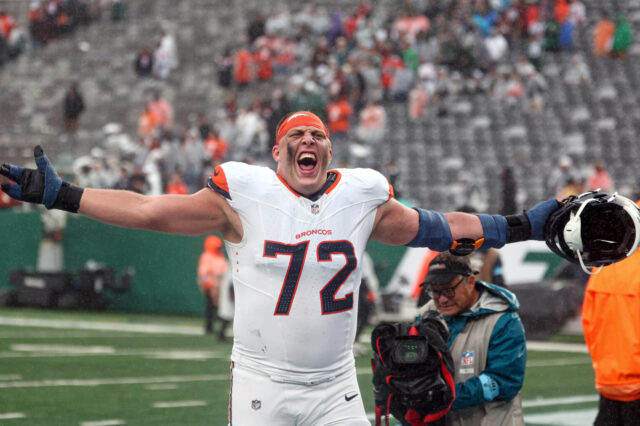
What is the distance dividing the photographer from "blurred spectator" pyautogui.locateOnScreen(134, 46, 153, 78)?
23.1 m

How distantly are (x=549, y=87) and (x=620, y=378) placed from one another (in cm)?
2092

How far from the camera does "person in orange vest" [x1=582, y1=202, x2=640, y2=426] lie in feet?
→ 18.0

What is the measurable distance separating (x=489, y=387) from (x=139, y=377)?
6.86 m

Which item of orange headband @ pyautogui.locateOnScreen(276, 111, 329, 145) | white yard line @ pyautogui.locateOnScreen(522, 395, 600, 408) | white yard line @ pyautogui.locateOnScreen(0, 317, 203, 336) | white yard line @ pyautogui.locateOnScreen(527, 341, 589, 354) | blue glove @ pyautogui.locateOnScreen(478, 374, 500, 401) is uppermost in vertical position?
orange headband @ pyautogui.locateOnScreen(276, 111, 329, 145)

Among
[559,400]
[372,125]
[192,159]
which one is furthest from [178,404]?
[372,125]

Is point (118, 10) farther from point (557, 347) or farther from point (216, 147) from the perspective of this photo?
point (557, 347)

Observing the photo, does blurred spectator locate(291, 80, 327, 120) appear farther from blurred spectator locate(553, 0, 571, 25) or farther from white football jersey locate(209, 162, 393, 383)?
A: white football jersey locate(209, 162, 393, 383)

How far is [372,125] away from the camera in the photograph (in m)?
23.3

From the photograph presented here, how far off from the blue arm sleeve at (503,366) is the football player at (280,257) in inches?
29.7

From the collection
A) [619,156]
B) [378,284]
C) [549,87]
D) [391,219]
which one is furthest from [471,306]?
[549,87]

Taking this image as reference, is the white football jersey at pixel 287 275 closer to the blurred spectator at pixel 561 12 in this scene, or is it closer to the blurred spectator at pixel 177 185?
the blurred spectator at pixel 177 185

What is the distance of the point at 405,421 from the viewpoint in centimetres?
522

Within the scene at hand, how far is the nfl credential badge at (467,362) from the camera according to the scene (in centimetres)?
532

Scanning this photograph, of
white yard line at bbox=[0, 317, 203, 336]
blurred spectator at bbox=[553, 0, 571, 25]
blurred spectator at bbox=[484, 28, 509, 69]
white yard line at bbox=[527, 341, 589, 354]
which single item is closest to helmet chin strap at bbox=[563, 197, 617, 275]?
white yard line at bbox=[527, 341, 589, 354]
